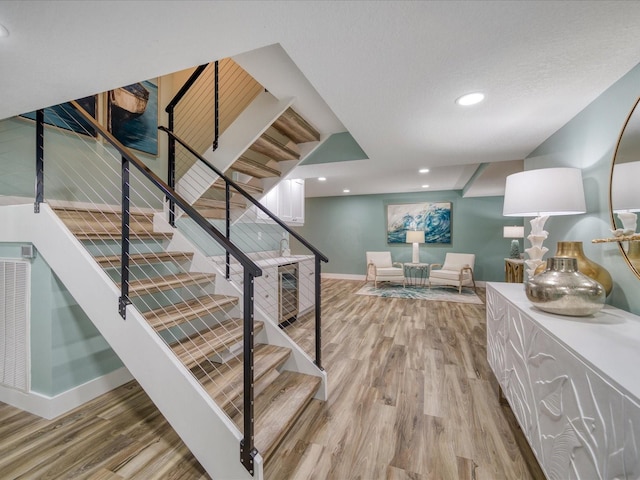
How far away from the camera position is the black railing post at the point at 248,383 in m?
1.30

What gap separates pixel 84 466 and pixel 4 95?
2097 millimetres

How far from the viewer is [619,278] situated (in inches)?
61.5

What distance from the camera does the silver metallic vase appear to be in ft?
4.43

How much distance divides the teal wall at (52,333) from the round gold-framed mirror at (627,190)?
3453 millimetres

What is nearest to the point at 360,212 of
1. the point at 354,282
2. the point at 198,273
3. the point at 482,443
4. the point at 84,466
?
the point at 354,282

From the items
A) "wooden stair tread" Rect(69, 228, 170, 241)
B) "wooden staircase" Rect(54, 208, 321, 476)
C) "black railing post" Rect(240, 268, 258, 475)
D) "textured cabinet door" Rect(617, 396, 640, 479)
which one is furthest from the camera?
"wooden stair tread" Rect(69, 228, 170, 241)

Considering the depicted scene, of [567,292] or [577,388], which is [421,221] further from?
[577,388]

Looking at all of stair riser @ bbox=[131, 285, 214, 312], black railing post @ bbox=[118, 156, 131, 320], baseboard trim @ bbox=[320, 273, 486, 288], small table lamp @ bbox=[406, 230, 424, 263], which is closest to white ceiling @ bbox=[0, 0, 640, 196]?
black railing post @ bbox=[118, 156, 131, 320]

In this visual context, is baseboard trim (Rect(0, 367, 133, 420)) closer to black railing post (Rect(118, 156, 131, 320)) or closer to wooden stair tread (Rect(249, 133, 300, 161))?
black railing post (Rect(118, 156, 131, 320))

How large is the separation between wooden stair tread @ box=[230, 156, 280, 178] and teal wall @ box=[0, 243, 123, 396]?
1.62m

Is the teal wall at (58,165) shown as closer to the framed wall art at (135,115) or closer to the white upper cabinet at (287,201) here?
the framed wall art at (135,115)

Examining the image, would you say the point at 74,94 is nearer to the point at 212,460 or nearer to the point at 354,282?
the point at 212,460

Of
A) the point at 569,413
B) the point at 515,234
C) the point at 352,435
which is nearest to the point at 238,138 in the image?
the point at 352,435

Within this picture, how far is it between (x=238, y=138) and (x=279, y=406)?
2.18 meters
